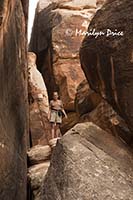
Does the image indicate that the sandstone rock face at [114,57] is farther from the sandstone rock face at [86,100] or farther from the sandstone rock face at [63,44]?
the sandstone rock face at [63,44]

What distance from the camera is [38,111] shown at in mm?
13016

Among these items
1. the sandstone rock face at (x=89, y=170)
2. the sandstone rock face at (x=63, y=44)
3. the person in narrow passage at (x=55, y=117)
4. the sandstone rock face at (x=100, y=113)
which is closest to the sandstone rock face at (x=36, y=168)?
the sandstone rock face at (x=100, y=113)

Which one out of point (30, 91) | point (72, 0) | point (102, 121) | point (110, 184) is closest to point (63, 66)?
point (30, 91)

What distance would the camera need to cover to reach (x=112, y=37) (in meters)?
5.95

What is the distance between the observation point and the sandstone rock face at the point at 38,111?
40.6 ft

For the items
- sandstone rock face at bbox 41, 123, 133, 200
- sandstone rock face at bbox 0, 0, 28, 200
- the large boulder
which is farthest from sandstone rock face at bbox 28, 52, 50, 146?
sandstone rock face at bbox 41, 123, 133, 200

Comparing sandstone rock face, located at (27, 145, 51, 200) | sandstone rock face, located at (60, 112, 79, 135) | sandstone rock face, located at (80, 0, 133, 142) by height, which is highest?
sandstone rock face, located at (80, 0, 133, 142)

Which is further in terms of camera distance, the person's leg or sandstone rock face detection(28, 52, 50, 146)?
sandstone rock face detection(28, 52, 50, 146)

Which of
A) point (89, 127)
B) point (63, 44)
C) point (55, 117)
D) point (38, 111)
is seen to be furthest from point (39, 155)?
point (63, 44)

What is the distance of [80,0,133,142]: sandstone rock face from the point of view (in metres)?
5.77

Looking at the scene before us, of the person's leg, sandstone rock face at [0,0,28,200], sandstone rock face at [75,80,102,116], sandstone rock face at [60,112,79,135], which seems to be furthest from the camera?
sandstone rock face at [60,112,79,135]

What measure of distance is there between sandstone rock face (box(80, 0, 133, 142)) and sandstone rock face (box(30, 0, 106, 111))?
29.3ft

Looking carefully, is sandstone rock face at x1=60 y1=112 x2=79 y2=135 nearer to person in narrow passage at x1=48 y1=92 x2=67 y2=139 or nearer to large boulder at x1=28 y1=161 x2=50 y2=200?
person in narrow passage at x1=48 y1=92 x2=67 y2=139

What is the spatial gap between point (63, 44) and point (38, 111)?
4548mm
